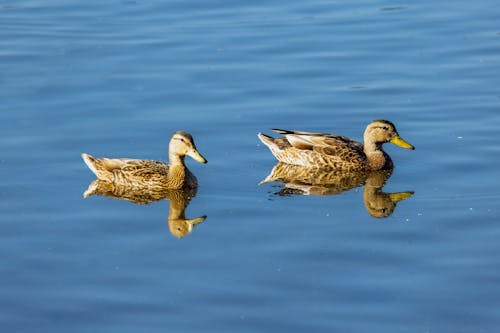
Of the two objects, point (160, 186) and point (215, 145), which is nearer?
point (160, 186)

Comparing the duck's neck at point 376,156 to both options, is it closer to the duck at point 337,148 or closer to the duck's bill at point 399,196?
the duck at point 337,148

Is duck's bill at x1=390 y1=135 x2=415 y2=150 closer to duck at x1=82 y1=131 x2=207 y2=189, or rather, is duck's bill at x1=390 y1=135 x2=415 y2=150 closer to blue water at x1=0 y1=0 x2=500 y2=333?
blue water at x1=0 y1=0 x2=500 y2=333

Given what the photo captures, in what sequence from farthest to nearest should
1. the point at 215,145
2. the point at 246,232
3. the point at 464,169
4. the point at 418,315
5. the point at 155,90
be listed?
the point at 155,90 < the point at 215,145 < the point at 464,169 < the point at 246,232 < the point at 418,315

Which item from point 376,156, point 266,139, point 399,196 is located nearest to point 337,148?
point 376,156

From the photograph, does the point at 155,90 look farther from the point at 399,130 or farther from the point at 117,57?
the point at 399,130

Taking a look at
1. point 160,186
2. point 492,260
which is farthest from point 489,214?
point 160,186

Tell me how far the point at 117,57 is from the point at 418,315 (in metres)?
9.17

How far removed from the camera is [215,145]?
13.8 metres

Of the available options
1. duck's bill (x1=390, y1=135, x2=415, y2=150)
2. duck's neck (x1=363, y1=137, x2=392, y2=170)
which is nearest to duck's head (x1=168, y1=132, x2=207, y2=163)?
duck's neck (x1=363, y1=137, x2=392, y2=170)

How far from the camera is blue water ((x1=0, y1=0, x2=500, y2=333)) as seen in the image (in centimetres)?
941

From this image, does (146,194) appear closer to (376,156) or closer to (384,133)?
(376,156)

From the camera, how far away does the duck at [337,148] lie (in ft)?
45.0

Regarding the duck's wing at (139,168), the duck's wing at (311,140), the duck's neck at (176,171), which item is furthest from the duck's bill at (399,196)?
the duck's wing at (139,168)

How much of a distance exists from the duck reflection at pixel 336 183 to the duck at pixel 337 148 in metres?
0.08
